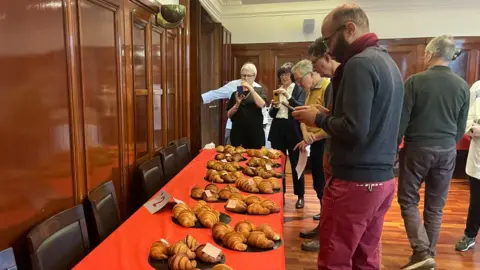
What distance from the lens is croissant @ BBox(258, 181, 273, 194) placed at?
5.51 ft

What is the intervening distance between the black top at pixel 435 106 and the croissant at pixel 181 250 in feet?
5.06

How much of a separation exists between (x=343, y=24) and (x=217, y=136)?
364 cm

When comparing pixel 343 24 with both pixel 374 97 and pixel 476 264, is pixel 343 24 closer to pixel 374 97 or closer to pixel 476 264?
pixel 374 97

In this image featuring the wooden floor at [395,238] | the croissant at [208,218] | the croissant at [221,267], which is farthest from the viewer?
the wooden floor at [395,238]

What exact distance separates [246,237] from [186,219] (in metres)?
0.25

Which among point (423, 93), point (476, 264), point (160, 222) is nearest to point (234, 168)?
point (160, 222)

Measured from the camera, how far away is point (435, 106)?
6.87ft

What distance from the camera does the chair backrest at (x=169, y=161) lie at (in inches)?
96.3

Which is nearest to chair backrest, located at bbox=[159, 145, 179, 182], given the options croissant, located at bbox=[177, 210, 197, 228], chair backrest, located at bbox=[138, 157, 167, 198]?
chair backrest, located at bbox=[138, 157, 167, 198]

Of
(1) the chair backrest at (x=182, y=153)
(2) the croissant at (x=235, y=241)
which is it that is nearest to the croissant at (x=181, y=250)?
(2) the croissant at (x=235, y=241)

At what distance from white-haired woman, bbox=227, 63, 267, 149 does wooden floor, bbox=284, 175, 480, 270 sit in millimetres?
785

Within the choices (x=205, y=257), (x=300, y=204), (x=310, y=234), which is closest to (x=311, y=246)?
(x=310, y=234)

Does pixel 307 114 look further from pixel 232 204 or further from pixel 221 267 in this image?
pixel 221 267

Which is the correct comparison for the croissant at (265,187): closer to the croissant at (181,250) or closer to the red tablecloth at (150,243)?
the red tablecloth at (150,243)
